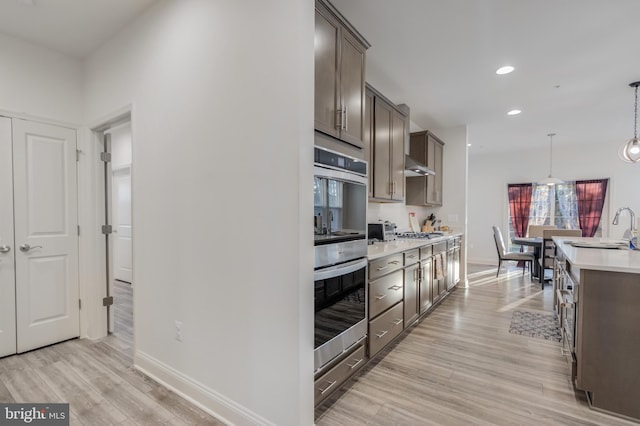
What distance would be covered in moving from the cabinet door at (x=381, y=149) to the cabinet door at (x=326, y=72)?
128 centimetres

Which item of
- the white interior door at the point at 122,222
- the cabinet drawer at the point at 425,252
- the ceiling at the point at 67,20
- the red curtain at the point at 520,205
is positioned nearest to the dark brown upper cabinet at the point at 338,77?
the ceiling at the point at 67,20

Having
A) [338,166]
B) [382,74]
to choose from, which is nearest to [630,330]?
[338,166]

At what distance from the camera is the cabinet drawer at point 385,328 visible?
2.43m

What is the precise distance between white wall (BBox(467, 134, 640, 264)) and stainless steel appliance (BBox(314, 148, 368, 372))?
17.5 ft

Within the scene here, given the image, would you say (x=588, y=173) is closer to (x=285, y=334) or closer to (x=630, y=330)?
(x=630, y=330)

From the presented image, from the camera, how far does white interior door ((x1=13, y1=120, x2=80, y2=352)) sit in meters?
2.71

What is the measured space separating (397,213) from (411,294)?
5.94 ft

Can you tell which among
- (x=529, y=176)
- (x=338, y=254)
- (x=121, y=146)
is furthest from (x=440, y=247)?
(x=121, y=146)

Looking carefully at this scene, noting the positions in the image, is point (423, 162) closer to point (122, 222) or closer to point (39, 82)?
point (39, 82)

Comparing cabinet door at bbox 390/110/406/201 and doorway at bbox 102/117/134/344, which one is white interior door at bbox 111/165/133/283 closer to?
doorway at bbox 102/117/134/344

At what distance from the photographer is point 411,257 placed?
309 cm

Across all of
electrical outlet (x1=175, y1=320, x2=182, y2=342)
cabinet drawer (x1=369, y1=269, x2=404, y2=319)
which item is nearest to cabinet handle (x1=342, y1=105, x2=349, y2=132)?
cabinet drawer (x1=369, y1=269, x2=404, y2=319)

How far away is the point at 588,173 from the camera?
680cm

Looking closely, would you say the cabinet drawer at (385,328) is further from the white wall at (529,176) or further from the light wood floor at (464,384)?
the white wall at (529,176)
